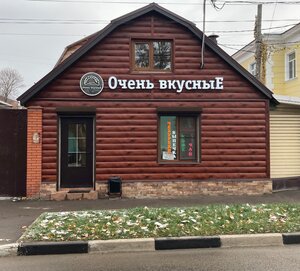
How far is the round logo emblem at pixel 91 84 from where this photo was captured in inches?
491

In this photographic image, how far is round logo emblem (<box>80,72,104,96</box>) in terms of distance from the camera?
1248cm

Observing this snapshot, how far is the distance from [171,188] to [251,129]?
310 cm

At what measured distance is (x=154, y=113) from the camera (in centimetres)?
1275

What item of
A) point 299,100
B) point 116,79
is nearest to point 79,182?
point 116,79

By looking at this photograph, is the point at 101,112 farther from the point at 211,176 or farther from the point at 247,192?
the point at 247,192

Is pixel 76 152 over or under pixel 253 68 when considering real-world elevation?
under

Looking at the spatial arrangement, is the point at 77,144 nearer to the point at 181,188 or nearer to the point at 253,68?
the point at 181,188

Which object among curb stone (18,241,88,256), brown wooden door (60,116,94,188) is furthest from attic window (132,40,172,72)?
curb stone (18,241,88,256)

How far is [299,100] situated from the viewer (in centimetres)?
1402

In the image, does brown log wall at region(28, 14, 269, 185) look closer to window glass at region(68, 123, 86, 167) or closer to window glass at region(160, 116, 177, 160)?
window glass at region(160, 116, 177, 160)


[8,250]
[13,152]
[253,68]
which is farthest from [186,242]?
[253,68]

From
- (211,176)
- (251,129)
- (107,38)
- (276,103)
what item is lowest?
(211,176)

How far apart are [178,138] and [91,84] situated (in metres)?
3.09

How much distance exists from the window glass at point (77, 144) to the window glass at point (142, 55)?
2.54 meters
